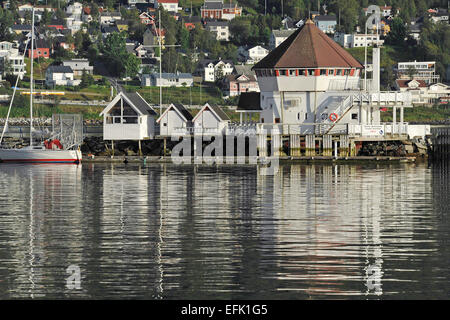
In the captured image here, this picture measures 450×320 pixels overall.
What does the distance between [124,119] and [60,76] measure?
114433mm

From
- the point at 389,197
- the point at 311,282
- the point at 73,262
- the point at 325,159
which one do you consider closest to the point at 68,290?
the point at 73,262

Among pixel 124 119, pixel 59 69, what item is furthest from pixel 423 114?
pixel 124 119

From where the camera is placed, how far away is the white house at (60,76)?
626 feet

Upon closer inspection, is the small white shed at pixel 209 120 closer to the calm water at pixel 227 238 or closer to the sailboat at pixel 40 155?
the sailboat at pixel 40 155

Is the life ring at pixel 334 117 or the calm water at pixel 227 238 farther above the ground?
the life ring at pixel 334 117

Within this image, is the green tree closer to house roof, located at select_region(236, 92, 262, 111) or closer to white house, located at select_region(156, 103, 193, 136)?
house roof, located at select_region(236, 92, 262, 111)

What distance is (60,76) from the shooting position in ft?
641

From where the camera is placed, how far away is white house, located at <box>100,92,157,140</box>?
83562mm

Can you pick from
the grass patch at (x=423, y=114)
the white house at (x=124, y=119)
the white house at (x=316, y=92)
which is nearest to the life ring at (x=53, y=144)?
the white house at (x=124, y=119)

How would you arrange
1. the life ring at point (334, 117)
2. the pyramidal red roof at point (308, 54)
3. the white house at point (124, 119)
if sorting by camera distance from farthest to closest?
the pyramidal red roof at point (308, 54)
the white house at point (124, 119)
the life ring at point (334, 117)

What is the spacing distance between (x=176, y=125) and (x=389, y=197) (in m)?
36.9

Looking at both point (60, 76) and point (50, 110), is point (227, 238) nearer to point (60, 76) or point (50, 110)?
point (50, 110)

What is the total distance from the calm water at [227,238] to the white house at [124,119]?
22777 millimetres
